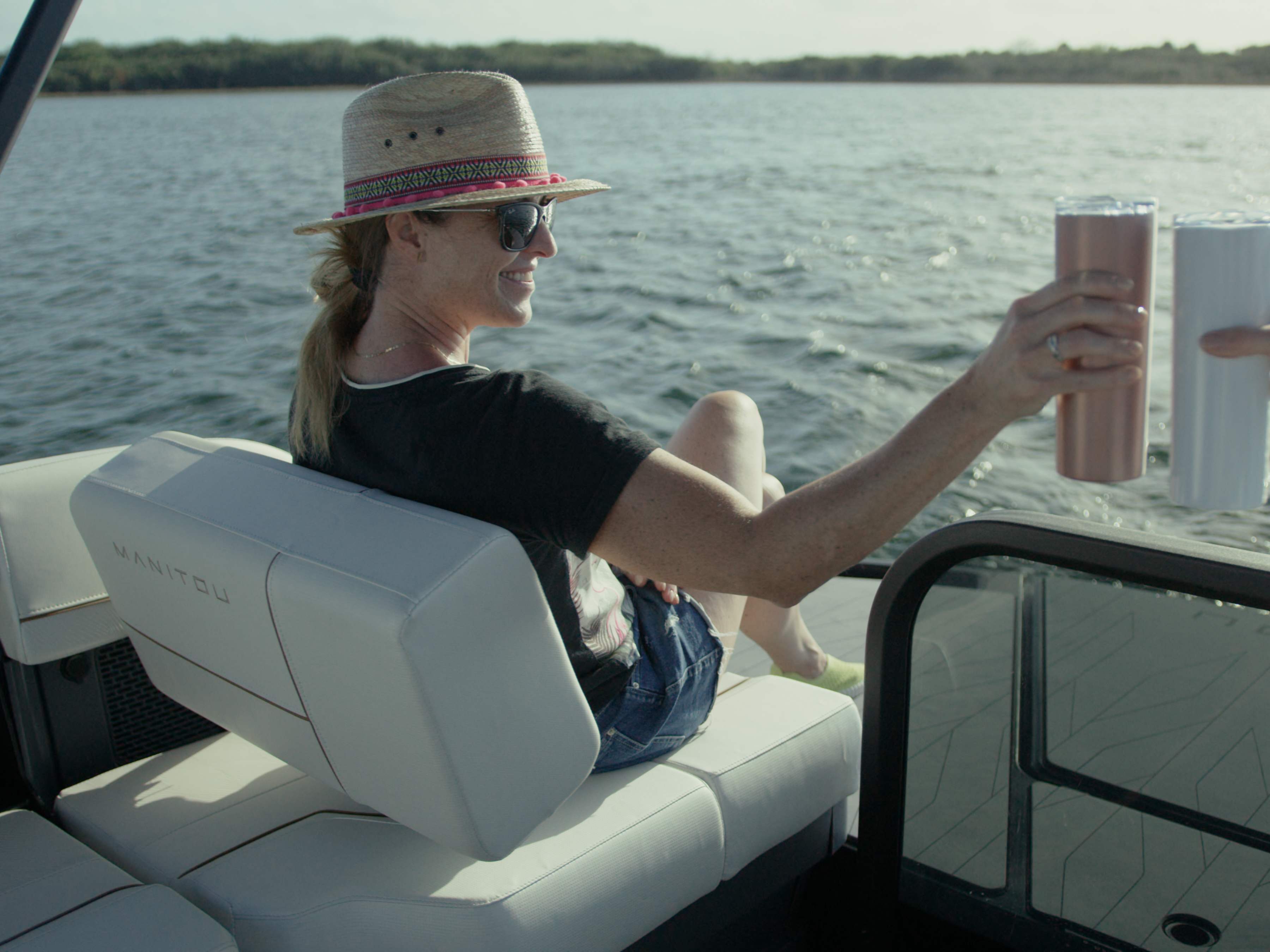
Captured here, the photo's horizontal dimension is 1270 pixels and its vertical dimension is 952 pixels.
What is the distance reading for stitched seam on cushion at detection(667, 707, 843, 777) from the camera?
58.1 inches

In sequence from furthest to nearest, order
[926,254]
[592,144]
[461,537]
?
[592,144] → [926,254] → [461,537]

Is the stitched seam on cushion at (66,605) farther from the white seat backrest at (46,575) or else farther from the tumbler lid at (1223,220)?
the tumbler lid at (1223,220)

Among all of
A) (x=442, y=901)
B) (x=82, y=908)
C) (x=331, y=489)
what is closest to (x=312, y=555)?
(x=331, y=489)

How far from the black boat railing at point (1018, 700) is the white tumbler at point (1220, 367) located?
0.24 meters

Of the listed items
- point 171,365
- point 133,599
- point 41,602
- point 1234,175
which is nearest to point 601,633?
point 133,599

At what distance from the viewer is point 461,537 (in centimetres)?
115

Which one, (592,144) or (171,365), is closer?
(171,365)

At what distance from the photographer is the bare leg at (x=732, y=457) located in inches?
70.1

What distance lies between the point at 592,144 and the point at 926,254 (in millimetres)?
9450

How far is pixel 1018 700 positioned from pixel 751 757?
1.16ft

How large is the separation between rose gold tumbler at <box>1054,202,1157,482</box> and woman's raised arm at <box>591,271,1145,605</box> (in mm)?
12

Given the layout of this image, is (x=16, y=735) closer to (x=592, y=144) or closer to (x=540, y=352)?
(x=540, y=352)

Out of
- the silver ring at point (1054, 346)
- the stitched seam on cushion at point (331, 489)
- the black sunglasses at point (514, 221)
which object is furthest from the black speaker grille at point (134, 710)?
the silver ring at point (1054, 346)

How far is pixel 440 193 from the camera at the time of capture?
1395 mm
